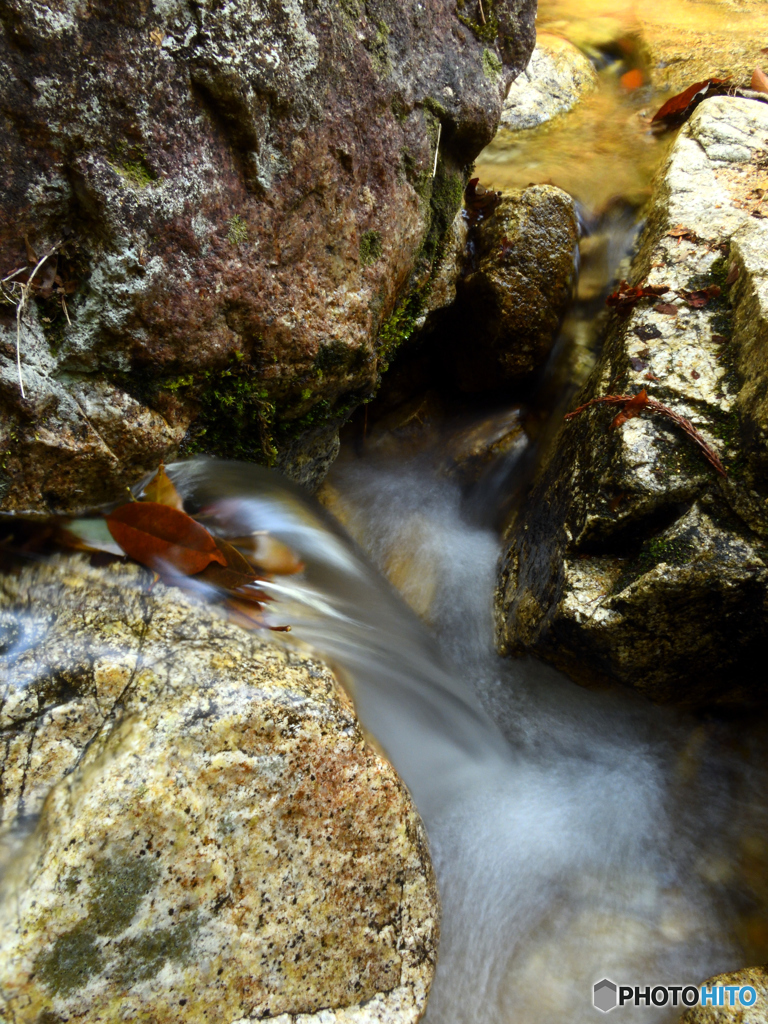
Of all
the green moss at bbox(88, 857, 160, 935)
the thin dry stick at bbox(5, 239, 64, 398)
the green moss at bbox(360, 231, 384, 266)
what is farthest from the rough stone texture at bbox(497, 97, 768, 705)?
the thin dry stick at bbox(5, 239, 64, 398)

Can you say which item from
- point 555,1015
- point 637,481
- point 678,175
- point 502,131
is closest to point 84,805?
point 555,1015

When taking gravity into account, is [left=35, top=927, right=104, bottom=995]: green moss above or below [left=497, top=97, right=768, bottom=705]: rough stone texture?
below

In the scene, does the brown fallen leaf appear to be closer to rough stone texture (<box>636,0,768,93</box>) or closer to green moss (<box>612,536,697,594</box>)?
green moss (<box>612,536,697,594</box>)

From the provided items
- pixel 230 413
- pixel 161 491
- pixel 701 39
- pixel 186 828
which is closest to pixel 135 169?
pixel 230 413

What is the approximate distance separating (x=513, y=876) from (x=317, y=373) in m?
2.31

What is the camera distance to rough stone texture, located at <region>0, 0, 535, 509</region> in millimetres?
1622

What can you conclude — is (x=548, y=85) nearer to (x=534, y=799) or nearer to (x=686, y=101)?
(x=686, y=101)

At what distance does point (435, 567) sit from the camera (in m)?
3.48

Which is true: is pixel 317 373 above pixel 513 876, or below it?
above

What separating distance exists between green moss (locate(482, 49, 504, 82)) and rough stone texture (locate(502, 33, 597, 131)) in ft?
7.88

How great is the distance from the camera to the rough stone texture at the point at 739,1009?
6.38ft

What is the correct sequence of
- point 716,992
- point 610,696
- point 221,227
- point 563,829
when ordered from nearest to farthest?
point 221,227 → point 716,992 → point 563,829 → point 610,696

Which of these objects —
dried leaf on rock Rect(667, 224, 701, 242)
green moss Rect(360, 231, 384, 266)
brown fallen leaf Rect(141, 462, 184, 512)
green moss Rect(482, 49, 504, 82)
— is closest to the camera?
brown fallen leaf Rect(141, 462, 184, 512)

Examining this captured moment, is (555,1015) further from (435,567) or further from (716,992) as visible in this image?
(435,567)
